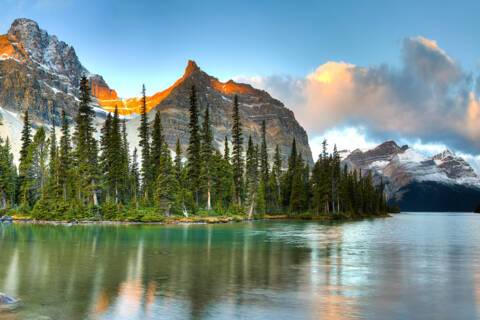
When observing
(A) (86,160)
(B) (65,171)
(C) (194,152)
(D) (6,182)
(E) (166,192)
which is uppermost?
(C) (194,152)

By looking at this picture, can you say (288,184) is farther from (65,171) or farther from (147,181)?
(65,171)

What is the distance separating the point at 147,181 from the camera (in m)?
105

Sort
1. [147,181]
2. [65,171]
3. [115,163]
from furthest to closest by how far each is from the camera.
Result: [147,181], [115,163], [65,171]

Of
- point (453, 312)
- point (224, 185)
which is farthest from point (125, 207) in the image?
point (453, 312)

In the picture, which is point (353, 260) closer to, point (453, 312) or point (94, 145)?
point (453, 312)

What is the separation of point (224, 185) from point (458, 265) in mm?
90248

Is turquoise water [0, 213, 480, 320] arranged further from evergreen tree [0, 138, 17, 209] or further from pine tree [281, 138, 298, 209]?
pine tree [281, 138, 298, 209]

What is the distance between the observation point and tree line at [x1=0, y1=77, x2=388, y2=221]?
88250 millimetres

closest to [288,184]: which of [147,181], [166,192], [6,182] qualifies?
[147,181]

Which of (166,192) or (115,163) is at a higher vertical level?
(115,163)

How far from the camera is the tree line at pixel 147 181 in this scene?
8825 cm

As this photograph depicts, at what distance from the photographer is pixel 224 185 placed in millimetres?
119688

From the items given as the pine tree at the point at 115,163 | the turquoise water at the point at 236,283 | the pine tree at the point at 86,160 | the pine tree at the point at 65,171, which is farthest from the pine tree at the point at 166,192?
the turquoise water at the point at 236,283

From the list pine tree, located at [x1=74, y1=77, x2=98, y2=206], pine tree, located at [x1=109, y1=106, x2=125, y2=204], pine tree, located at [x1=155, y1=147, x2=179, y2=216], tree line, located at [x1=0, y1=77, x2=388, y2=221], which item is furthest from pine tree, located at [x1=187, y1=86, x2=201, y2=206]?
pine tree, located at [x1=74, y1=77, x2=98, y2=206]
